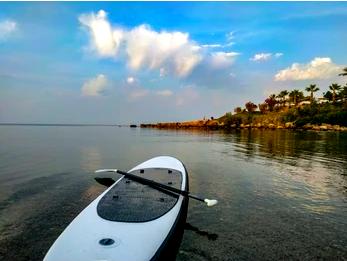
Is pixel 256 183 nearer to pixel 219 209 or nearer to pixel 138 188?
pixel 219 209

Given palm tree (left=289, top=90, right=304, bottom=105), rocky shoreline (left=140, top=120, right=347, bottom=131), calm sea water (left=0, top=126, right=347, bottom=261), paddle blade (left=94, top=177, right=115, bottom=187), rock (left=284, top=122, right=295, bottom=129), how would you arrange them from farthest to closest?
palm tree (left=289, top=90, right=304, bottom=105) → rock (left=284, top=122, right=295, bottom=129) → rocky shoreline (left=140, top=120, right=347, bottom=131) → paddle blade (left=94, top=177, right=115, bottom=187) → calm sea water (left=0, top=126, right=347, bottom=261)

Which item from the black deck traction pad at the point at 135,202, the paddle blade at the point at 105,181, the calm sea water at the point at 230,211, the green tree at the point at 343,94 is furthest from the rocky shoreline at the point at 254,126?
the black deck traction pad at the point at 135,202

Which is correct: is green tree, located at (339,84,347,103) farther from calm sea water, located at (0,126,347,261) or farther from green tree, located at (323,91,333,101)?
calm sea water, located at (0,126,347,261)

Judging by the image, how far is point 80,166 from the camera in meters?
22.6

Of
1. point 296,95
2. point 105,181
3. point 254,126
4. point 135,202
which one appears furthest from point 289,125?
point 135,202

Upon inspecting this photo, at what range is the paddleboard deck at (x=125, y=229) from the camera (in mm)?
6125

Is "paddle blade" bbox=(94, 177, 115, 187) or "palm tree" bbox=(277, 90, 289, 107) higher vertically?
"palm tree" bbox=(277, 90, 289, 107)

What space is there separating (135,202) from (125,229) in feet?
6.84

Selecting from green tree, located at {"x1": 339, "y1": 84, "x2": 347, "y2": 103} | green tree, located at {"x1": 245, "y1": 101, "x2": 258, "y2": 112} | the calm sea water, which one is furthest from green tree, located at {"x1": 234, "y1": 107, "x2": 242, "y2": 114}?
the calm sea water

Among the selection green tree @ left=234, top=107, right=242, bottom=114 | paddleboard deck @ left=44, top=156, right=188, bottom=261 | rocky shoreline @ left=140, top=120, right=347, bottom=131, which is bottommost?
paddleboard deck @ left=44, top=156, right=188, bottom=261

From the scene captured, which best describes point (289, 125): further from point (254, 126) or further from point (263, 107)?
point (263, 107)

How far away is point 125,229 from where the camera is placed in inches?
280

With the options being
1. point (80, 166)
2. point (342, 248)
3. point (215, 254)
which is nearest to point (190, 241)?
point (215, 254)

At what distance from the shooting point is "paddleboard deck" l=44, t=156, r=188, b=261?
6125 millimetres
